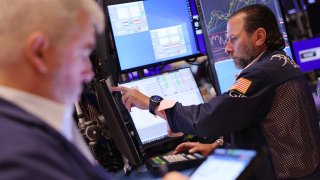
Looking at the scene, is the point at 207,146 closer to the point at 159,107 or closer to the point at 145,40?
the point at 159,107

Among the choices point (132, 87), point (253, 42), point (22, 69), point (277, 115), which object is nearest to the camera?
point (22, 69)

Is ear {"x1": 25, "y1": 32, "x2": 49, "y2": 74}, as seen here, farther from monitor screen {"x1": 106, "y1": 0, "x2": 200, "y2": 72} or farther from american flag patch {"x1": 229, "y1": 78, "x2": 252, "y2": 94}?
monitor screen {"x1": 106, "y1": 0, "x2": 200, "y2": 72}

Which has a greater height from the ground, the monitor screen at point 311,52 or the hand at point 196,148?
the monitor screen at point 311,52

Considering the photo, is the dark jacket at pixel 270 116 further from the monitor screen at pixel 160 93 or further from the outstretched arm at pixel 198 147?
the monitor screen at pixel 160 93

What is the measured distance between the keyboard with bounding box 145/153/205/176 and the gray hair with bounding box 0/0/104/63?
121 centimetres

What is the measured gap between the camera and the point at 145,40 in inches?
89.4

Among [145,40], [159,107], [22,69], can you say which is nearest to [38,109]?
[22,69]

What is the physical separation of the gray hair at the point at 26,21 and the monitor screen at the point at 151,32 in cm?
145

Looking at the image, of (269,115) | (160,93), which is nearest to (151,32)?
(160,93)

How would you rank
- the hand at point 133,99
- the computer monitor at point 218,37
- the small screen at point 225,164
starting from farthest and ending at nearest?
the computer monitor at point 218,37, the hand at point 133,99, the small screen at point 225,164

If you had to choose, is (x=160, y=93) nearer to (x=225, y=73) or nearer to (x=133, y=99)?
(x=133, y=99)

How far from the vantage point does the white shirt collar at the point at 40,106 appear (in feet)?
2.35

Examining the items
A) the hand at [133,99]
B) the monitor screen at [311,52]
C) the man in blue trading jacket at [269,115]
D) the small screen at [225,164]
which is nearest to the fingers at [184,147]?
the man in blue trading jacket at [269,115]

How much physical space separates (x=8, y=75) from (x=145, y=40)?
5.17 ft
